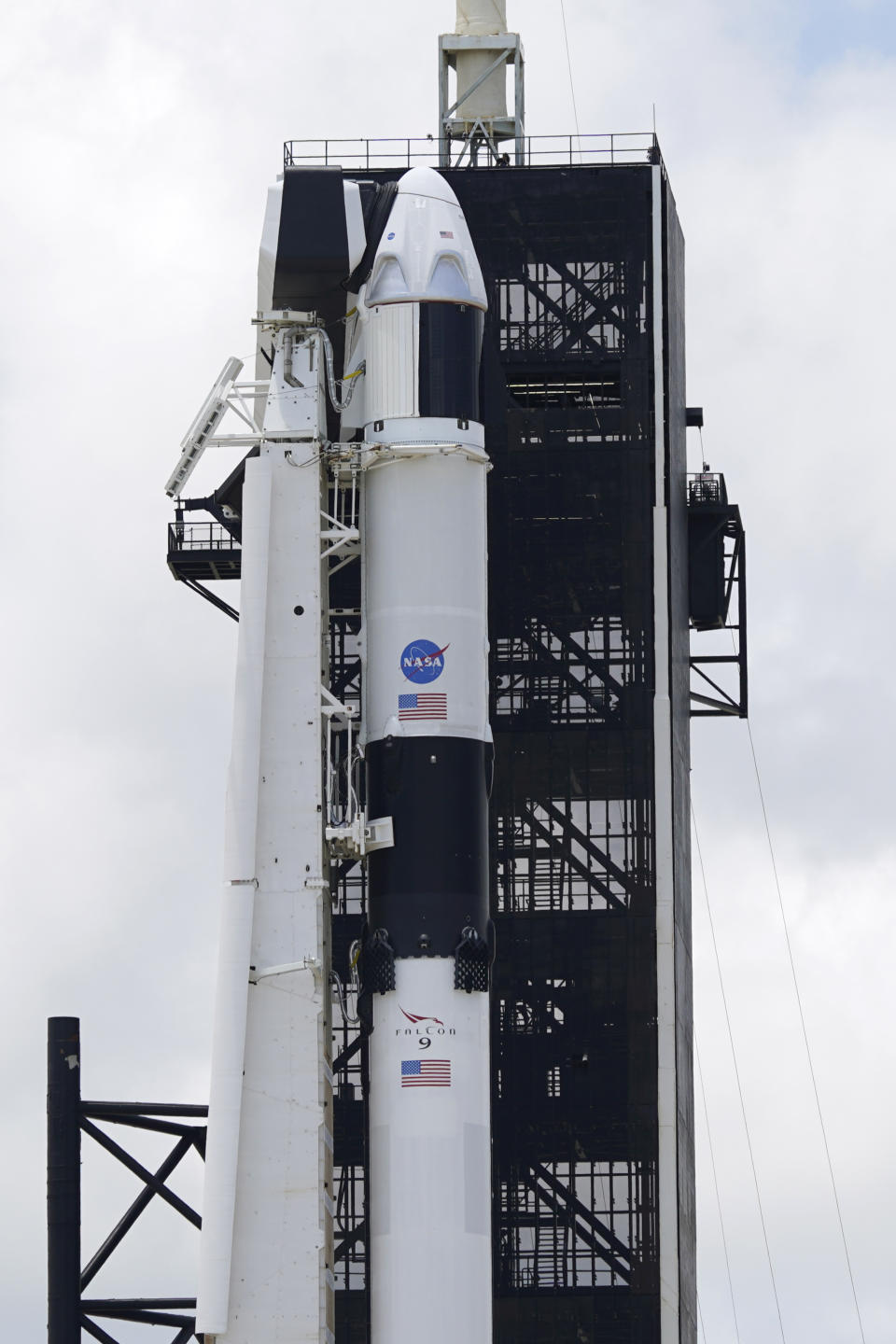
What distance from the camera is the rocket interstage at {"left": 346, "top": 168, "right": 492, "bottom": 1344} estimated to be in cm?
5397

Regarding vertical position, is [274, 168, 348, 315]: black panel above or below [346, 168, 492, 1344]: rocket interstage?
above

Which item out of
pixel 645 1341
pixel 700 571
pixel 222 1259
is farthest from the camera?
pixel 700 571

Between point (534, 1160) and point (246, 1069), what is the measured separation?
8800 millimetres

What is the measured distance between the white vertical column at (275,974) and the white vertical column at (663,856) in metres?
8.26

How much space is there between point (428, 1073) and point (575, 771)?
9617mm

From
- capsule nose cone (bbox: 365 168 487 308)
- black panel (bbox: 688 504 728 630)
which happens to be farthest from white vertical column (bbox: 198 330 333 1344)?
black panel (bbox: 688 504 728 630)

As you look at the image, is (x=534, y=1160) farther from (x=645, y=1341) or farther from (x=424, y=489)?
(x=424, y=489)

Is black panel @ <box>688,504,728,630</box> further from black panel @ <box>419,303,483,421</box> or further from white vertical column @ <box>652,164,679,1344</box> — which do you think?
black panel @ <box>419,303,483,421</box>

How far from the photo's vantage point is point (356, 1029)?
205 feet

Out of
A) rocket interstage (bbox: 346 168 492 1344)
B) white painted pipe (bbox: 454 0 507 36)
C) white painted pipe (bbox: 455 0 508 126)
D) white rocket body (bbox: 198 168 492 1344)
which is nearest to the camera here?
white rocket body (bbox: 198 168 492 1344)

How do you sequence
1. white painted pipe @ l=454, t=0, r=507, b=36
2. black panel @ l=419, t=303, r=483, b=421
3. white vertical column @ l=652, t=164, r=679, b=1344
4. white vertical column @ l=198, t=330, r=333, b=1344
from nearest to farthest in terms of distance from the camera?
white vertical column @ l=198, t=330, r=333, b=1344, black panel @ l=419, t=303, r=483, b=421, white vertical column @ l=652, t=164, r=679, b=1344, white painted pipe @ l=454, t=0, r=507, b=36

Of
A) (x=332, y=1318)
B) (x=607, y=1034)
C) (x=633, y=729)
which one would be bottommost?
(x=332, y=1318)

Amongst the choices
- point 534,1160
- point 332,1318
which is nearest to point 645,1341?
point 534,1160

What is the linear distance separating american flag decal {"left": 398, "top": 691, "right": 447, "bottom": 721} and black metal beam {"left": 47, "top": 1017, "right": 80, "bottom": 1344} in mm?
8326
